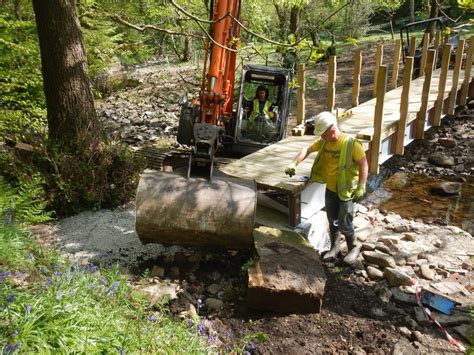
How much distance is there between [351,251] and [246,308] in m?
1.89

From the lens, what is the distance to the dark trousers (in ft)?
17.5

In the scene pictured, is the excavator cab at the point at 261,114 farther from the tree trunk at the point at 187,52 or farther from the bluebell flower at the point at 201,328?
the tree trunk at the point at 187,52

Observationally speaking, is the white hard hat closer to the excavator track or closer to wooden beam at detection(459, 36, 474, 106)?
the excavator track

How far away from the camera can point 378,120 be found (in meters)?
6.86

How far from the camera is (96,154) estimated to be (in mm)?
6406

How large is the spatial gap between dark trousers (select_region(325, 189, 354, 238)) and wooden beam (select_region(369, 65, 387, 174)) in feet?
6.27

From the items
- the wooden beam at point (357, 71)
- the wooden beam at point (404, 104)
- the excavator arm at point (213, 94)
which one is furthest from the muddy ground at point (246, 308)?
the wooden beam at point (357, 71)

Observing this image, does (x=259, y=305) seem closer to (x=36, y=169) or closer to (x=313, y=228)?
(x=313, y=228)

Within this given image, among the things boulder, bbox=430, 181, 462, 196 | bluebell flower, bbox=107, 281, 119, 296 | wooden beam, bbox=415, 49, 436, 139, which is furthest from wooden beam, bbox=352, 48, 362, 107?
bluebell flower, bbox=107, 281, 119, 296

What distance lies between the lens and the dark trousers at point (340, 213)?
17.5ft

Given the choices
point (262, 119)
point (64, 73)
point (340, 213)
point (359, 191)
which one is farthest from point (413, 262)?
point (64, 73)

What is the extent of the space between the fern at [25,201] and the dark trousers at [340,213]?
3.41 m

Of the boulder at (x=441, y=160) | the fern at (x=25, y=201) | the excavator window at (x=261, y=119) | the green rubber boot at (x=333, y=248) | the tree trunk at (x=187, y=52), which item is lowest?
the green rubber boot at (x=333, y=248)

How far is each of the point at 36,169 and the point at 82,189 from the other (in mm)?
674
